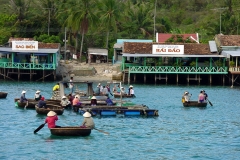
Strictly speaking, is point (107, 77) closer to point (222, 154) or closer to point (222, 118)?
point (222, 118)

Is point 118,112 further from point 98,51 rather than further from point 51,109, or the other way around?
point 98,51

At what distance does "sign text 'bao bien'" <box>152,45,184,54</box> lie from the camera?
76.2 metres

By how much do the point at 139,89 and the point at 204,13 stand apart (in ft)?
191

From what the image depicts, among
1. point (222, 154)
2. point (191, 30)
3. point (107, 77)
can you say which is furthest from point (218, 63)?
point (222, 154)

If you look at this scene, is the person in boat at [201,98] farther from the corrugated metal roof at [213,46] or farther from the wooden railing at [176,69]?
the corrugated metal roof at [213,46]

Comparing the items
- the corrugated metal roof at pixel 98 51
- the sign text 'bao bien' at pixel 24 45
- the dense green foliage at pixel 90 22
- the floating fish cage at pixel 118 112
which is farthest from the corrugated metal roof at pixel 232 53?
the floating fish cage at pixel 118 112

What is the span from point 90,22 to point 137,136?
53581mm

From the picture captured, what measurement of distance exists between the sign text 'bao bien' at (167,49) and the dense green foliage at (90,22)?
14.9 m

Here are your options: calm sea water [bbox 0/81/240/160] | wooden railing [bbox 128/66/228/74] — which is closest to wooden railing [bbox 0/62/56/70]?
wooden railing [bbox 128/66/228/74]

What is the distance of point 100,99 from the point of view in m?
48.8

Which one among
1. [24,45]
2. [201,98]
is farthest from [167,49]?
[201,98]

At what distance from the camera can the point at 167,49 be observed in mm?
76375

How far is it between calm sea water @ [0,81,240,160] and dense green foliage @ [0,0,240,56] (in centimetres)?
3888

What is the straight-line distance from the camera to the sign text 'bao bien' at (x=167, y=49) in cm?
7619
